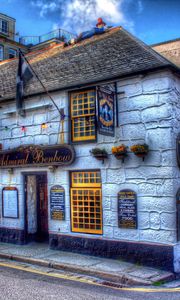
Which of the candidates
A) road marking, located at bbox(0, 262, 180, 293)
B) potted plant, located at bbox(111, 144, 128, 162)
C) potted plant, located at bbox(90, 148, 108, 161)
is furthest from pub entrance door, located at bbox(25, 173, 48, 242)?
potted plant, located at bbox(111, 144, 128, 162)

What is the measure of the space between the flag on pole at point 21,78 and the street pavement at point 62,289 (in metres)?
5.66

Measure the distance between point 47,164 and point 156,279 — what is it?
5046mm

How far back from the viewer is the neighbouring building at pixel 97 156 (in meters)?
9.55

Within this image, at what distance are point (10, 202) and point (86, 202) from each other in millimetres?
3309

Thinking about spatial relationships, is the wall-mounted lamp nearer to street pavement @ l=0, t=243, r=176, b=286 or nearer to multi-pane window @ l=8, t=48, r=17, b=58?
street pavement @ l=0, t=243, r=176, b=286

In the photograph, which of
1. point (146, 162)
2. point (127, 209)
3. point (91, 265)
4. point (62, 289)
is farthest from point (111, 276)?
point (146, 162)

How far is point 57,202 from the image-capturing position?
37.7ft

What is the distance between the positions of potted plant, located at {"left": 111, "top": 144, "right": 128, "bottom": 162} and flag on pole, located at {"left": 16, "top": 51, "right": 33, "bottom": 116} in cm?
406

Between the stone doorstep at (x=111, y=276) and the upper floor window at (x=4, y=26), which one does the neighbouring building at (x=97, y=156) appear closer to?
the stone doorstep at (x=111, y=276)

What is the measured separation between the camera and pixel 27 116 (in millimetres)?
12445

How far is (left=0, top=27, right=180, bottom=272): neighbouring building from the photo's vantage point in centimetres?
955

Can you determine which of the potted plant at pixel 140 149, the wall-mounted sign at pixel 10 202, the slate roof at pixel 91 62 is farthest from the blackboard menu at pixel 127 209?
the wall-mounted sign at pixel 10 202

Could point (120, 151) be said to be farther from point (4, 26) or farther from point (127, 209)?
point (4, 26)

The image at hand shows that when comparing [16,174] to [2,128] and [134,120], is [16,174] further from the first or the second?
[134,120]
